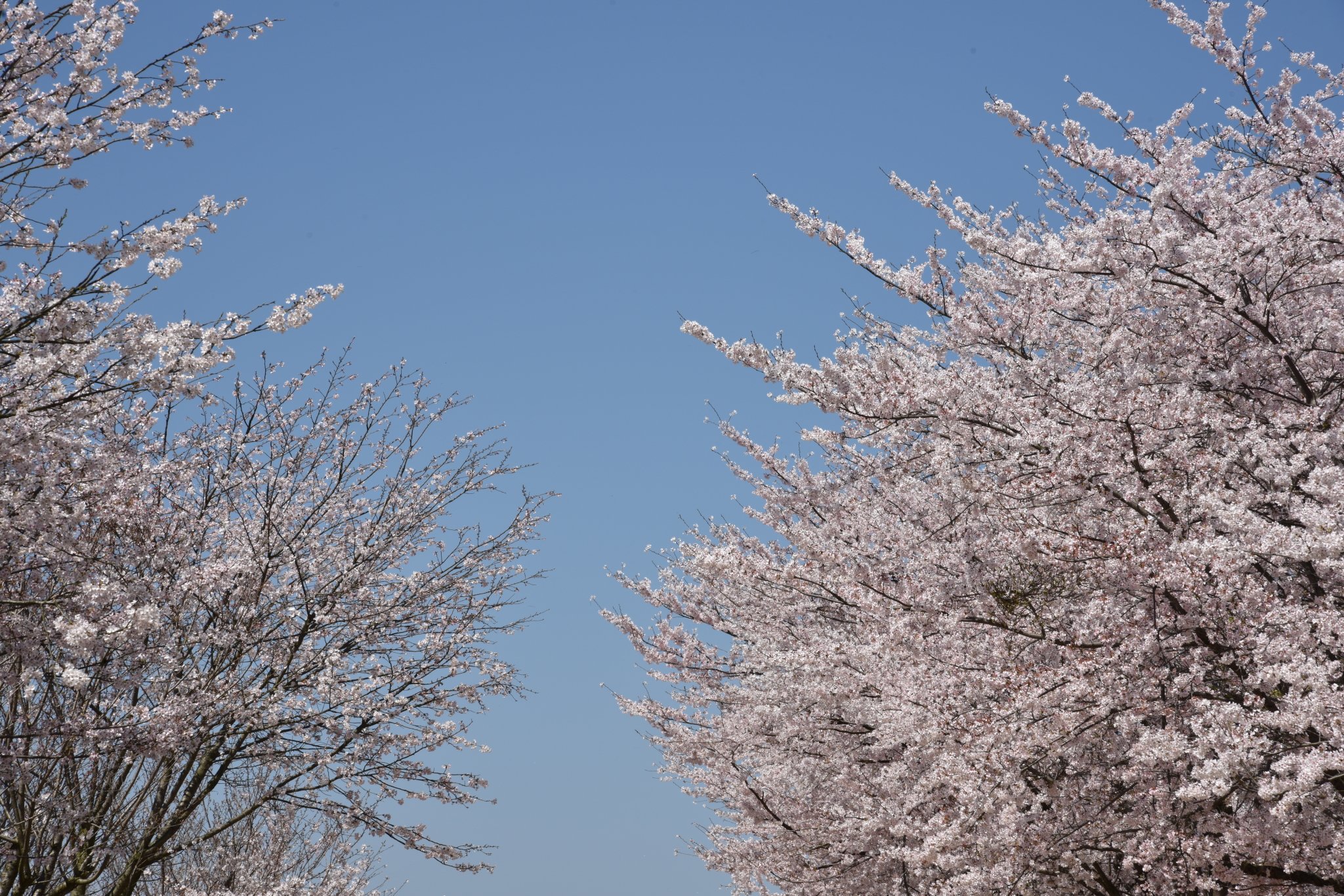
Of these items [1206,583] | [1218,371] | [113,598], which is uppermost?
[1218,371]

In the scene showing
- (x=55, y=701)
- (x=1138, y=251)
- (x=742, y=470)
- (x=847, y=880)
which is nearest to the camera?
(x=1138, y=251)

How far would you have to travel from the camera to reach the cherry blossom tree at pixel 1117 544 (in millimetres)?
5117

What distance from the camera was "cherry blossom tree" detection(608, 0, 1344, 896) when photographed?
16.8ft

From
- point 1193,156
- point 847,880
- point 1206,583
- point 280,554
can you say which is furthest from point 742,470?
point 1206,583

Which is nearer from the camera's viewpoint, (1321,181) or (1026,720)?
(1026,720)

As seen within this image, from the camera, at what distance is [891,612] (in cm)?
647

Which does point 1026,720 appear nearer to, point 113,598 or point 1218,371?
point 1218,371

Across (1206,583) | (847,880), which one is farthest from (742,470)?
(1206,583)

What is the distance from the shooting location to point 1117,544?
17.7 ft

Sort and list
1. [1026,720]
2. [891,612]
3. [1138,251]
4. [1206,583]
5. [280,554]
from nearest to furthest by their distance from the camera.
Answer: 1. [1206,583]
2. [1026,720]
3. [1138,251]
4. [891,612]
5. [280,554]

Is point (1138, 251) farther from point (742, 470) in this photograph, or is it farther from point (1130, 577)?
point (742, 470)

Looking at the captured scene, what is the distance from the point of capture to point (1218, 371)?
6.23 m

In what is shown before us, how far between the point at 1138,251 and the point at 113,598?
6.25 m

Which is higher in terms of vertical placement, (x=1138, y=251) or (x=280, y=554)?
(x=1138, y=251)
